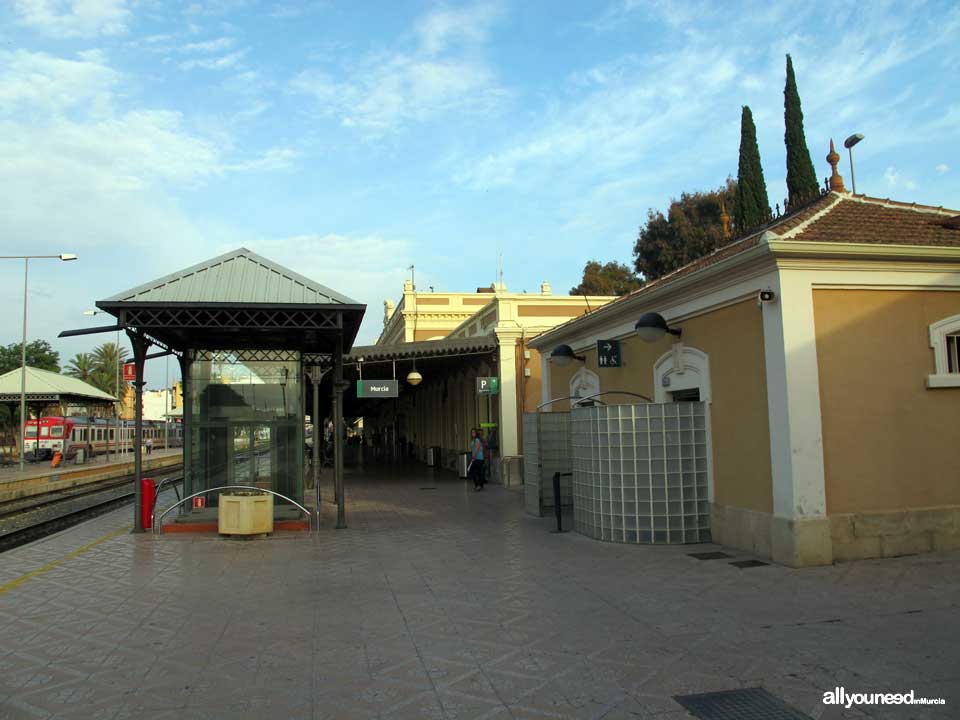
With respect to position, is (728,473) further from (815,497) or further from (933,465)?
(933,465)

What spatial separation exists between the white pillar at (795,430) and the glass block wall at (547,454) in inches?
180

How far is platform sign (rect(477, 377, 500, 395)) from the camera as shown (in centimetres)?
Result: 1972

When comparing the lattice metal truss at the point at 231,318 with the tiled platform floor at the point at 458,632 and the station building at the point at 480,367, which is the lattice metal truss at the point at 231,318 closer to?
the tiled platform floor at the point at 458,632

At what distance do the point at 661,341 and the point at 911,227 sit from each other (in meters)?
3.69

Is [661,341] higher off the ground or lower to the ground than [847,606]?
higher

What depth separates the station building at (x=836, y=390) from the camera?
328 inches

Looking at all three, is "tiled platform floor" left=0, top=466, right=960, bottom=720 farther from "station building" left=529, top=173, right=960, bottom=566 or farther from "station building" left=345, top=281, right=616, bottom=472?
"station building" left=345, top=281, right=616, bottom=472

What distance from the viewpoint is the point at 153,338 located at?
12625 millimetres

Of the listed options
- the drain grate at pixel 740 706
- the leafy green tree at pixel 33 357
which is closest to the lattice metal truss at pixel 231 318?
the drain grate at pixel 740 706

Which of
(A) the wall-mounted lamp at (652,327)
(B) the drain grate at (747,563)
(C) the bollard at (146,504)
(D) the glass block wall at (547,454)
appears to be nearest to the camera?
(B) the drain grate at (747,563)

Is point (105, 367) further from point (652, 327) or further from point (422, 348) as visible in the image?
point (652, 327)

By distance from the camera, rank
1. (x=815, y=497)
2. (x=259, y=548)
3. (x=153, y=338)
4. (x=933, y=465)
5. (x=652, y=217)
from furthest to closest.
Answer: (x=652, y=217), (x=153, y=338), (x=259, y=548), (x=933, y=465), (x=815, y=497)


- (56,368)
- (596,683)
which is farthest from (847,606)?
(56,368)

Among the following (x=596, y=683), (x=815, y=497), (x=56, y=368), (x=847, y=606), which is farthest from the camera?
(x=56, y=368)
